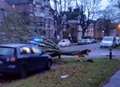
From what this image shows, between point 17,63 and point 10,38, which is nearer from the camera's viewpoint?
point 17,63

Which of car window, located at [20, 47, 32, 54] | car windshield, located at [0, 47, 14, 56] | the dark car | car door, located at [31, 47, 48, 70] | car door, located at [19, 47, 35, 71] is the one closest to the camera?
the dark car

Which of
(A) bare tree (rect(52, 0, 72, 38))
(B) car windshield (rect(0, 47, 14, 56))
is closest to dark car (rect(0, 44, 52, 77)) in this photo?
(B) car windshield (rect(0, 47, 14, 56))

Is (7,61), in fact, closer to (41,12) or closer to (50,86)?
(50,86)

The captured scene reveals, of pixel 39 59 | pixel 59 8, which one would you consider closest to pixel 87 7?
pixel 59 8

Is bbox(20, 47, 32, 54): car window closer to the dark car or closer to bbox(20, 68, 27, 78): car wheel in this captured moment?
the dark car

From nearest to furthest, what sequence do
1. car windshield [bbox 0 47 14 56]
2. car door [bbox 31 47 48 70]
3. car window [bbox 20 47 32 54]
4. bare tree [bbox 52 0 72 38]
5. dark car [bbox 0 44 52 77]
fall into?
dark car [bbox 0 44 52 77]
car windshield [bbox 0 47 14 56]
car window [bbox 20 47 32 54]
car door [bbox 31 47 48 70]
bare tree [bbox 52 0 72 38]

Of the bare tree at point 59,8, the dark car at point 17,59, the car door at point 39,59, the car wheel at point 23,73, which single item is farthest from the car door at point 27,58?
the bare tree at point 59,8

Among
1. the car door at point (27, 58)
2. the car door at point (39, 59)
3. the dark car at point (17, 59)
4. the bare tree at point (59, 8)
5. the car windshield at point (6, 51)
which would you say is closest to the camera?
the dark car at point (17, 59)

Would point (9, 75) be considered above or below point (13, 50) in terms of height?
below

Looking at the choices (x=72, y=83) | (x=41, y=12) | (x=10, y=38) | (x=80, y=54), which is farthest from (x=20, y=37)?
A: (x=41, y=12)

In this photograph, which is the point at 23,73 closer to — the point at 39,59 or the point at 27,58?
the point at 27,58

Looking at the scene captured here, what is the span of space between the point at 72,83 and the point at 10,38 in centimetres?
2225

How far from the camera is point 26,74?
45.2 feet

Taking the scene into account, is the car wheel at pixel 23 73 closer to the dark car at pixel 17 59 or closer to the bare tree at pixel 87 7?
the dark car at pixel 17 59
